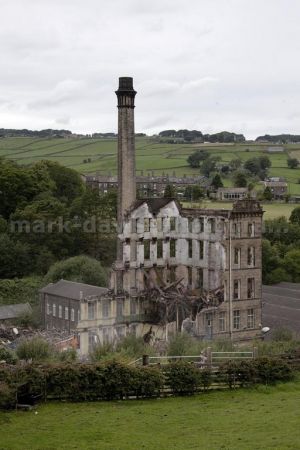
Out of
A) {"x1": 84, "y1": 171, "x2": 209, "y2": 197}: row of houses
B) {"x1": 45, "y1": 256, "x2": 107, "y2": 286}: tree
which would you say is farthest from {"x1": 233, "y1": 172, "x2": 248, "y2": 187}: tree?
{"x1": 45, "y1": 256, "x2": 107, "y2": 286}: tree

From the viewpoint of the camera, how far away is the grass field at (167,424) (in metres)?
22.0

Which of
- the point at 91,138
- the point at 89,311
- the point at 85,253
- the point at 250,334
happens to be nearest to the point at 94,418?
the point at 89,311

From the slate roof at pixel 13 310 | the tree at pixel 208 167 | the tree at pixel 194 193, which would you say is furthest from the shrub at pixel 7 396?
the tree at pixel 208 167

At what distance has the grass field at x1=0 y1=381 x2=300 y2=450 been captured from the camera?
22031mm

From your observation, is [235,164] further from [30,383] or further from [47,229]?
[30,383]

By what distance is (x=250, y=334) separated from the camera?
53625mm

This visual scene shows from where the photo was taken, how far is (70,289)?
61.7 m

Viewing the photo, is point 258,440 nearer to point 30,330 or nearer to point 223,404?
point 223,404

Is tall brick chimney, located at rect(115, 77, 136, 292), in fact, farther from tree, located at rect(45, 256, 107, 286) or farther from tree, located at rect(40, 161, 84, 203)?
tree, located at rect(40, 161, 84, 203)

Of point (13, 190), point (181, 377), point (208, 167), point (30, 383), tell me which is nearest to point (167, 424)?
point (181, 377)

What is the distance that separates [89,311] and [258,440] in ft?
97.0

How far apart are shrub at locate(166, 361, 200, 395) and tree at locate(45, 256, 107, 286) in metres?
38.7

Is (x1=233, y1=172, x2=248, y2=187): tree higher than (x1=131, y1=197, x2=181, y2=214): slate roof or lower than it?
higher

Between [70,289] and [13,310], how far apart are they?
5.83 metres
